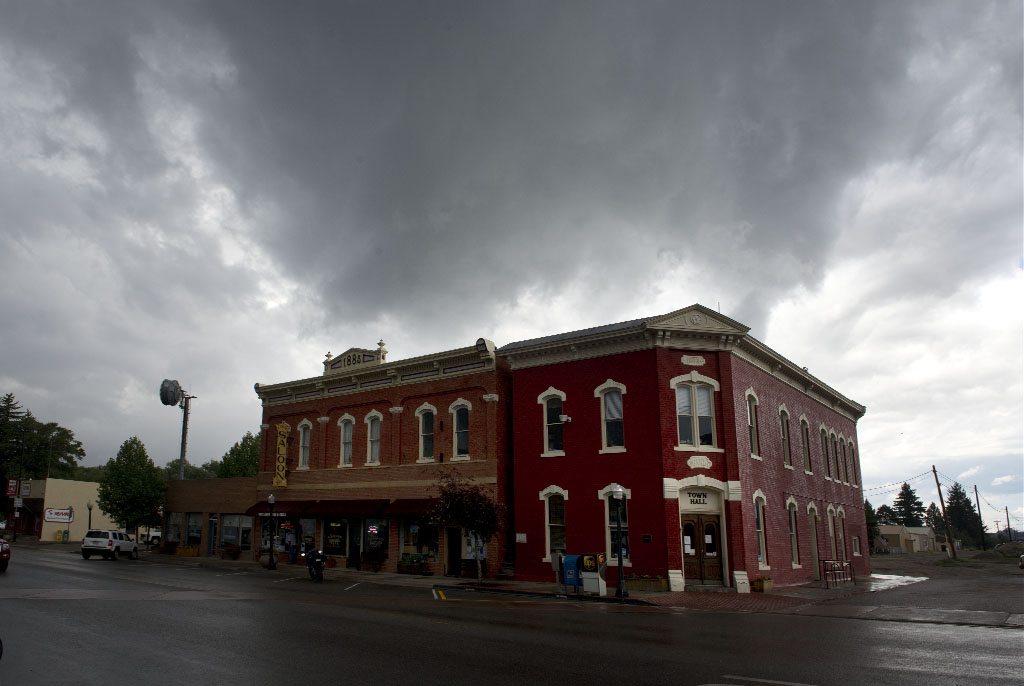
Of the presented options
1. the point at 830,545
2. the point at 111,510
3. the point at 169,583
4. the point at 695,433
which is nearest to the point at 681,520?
the point at 695,433

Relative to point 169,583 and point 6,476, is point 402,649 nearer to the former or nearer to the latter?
point 169,583

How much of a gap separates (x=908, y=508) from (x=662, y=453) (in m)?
141

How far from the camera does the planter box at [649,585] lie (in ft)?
78.3

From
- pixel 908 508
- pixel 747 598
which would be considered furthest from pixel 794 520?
pixel 908 508

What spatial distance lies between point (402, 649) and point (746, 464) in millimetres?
17572

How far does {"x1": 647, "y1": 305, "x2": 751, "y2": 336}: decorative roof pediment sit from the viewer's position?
25625 mm

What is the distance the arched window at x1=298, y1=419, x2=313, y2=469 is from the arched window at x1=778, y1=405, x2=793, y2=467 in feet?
74.7

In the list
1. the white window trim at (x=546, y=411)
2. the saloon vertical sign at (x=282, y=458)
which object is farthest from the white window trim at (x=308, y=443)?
the white window trim at (x=546, y=411)

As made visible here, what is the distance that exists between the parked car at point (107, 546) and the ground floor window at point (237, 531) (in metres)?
4.59

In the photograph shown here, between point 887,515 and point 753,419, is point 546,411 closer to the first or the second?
point 753,419

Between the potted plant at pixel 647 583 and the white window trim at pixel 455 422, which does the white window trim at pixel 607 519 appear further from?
the white window trim at pixel 455 422

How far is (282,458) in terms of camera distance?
37.1 metres

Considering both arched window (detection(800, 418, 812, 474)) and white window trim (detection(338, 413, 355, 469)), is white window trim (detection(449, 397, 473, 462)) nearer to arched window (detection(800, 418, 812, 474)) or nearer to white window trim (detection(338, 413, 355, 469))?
white window trim (detection(338, 413, 355, 469))

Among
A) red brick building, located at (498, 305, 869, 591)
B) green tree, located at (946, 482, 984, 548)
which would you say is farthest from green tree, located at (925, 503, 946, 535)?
red brick building, located at (498, 305, 869, 591)
